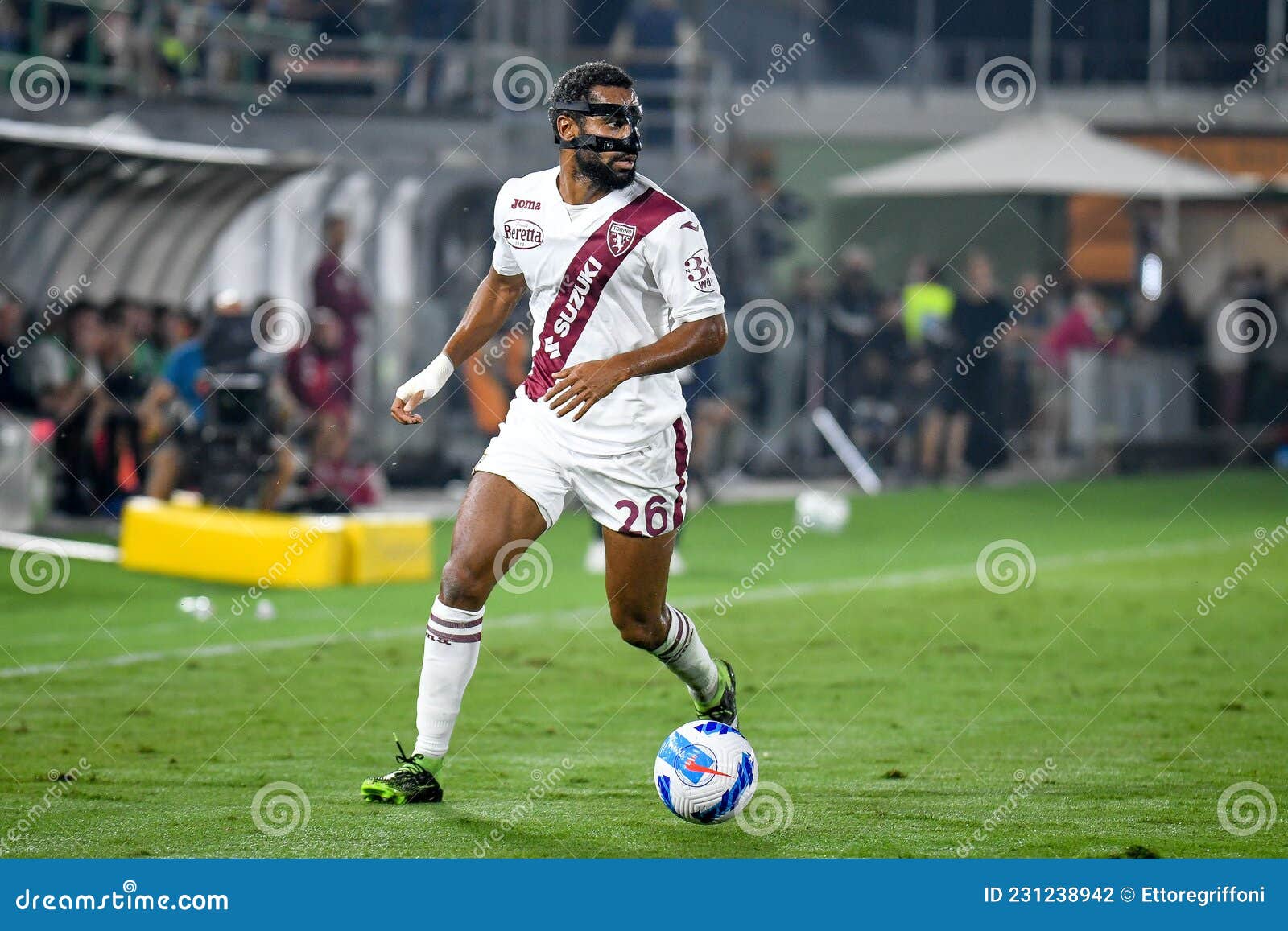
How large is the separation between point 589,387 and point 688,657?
1161 mm

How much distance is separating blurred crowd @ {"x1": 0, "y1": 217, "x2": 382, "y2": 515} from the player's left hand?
27.4ft

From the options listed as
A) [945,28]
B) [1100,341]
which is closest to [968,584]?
[1100,341]

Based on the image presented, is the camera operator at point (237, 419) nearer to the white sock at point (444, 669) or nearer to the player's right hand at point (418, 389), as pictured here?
the player's right hand at point (418, 389)

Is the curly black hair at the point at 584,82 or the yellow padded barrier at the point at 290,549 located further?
the yellow padded barrier at the point at 290,549

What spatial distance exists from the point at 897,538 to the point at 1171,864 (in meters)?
10.3

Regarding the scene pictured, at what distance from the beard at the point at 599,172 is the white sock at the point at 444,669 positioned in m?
1.45

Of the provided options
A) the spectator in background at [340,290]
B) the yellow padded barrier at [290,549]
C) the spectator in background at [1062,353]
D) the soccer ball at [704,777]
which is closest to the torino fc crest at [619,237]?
the soccer ball at [704,777]

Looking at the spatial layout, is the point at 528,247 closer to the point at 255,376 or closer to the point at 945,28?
the point at 255,376

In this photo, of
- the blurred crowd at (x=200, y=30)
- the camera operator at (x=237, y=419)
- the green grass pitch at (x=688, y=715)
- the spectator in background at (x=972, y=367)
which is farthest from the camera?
the spectator in background at (x=972, y=367)

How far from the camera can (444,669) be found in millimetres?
6578

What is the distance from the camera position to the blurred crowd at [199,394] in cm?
1452

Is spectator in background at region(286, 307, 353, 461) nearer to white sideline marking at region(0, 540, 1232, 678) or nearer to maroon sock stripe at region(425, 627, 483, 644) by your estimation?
white sideline marking at region(0, 540, 1232, 678)

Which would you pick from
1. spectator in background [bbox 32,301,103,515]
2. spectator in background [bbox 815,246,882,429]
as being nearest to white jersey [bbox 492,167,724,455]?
spectator in background [bbox 32,301,103,515]

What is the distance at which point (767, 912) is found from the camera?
5.39 meters
